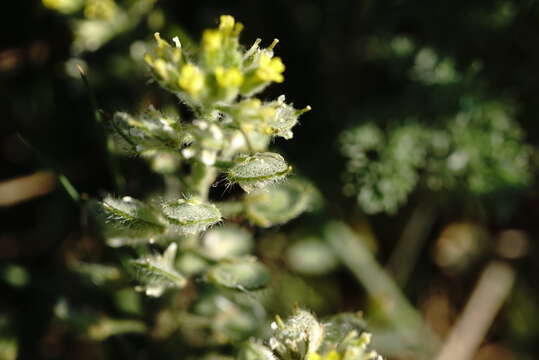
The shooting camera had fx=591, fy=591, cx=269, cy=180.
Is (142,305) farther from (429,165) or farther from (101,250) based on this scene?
(429,165)

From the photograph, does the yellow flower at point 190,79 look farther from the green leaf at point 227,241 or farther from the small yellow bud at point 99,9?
the small yellow bud at point 99,9

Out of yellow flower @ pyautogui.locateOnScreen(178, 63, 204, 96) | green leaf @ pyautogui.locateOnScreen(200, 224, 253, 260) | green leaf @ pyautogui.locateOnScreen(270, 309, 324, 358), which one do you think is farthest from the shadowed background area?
yellow flower @ pyautogui.locateOnScreen(178, 63, 204, 96)

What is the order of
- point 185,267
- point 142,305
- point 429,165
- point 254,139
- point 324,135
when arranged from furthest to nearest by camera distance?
point 324,135 → point 429,165 → point 142,305 → point 185,267 → point 254,139

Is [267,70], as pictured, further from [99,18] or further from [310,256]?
[310,256]

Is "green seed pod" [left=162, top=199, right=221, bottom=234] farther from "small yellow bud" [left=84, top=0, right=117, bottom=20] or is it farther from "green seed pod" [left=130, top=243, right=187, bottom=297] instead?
"small yellow bud" [left=84, top=0, right=117, bottom=20]

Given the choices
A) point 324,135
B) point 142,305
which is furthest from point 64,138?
point 324,135

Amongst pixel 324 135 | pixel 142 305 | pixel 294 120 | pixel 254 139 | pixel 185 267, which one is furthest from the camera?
pixel 324 135

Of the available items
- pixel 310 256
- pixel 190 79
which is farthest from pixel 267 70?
pixel 310 256
